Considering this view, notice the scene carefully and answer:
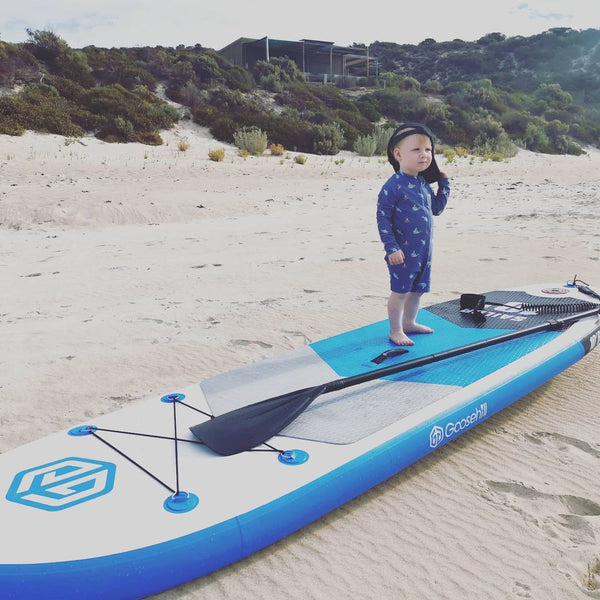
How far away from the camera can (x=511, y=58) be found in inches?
1971

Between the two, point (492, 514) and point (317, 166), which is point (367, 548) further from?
point (317, 166)

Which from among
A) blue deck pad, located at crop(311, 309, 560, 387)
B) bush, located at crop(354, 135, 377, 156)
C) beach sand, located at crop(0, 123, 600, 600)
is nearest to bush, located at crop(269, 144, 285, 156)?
beach sand, located at crop(0, 123, 600, 600)

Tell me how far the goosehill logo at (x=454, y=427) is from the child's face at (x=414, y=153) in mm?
1502

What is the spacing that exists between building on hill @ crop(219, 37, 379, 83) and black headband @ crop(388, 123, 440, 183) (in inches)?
1288

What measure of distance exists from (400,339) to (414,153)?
3.92ft

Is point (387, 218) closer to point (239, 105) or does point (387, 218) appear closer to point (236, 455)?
point (236, 455)

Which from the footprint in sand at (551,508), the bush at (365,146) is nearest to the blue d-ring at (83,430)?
the footprint in sand at (551,508)

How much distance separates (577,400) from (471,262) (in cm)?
380

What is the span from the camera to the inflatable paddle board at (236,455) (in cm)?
189

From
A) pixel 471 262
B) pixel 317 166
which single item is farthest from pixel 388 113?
pixel 471 262

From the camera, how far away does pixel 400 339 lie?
357 cm

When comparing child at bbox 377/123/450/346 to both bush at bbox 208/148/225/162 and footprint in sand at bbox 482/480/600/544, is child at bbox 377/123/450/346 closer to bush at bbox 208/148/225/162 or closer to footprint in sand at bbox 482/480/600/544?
footprint in sand at bbox 482/480/600/544

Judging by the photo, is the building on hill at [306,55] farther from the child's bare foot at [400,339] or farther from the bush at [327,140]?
the child's bare foot at [400,339]

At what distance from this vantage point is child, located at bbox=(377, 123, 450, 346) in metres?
3.36
